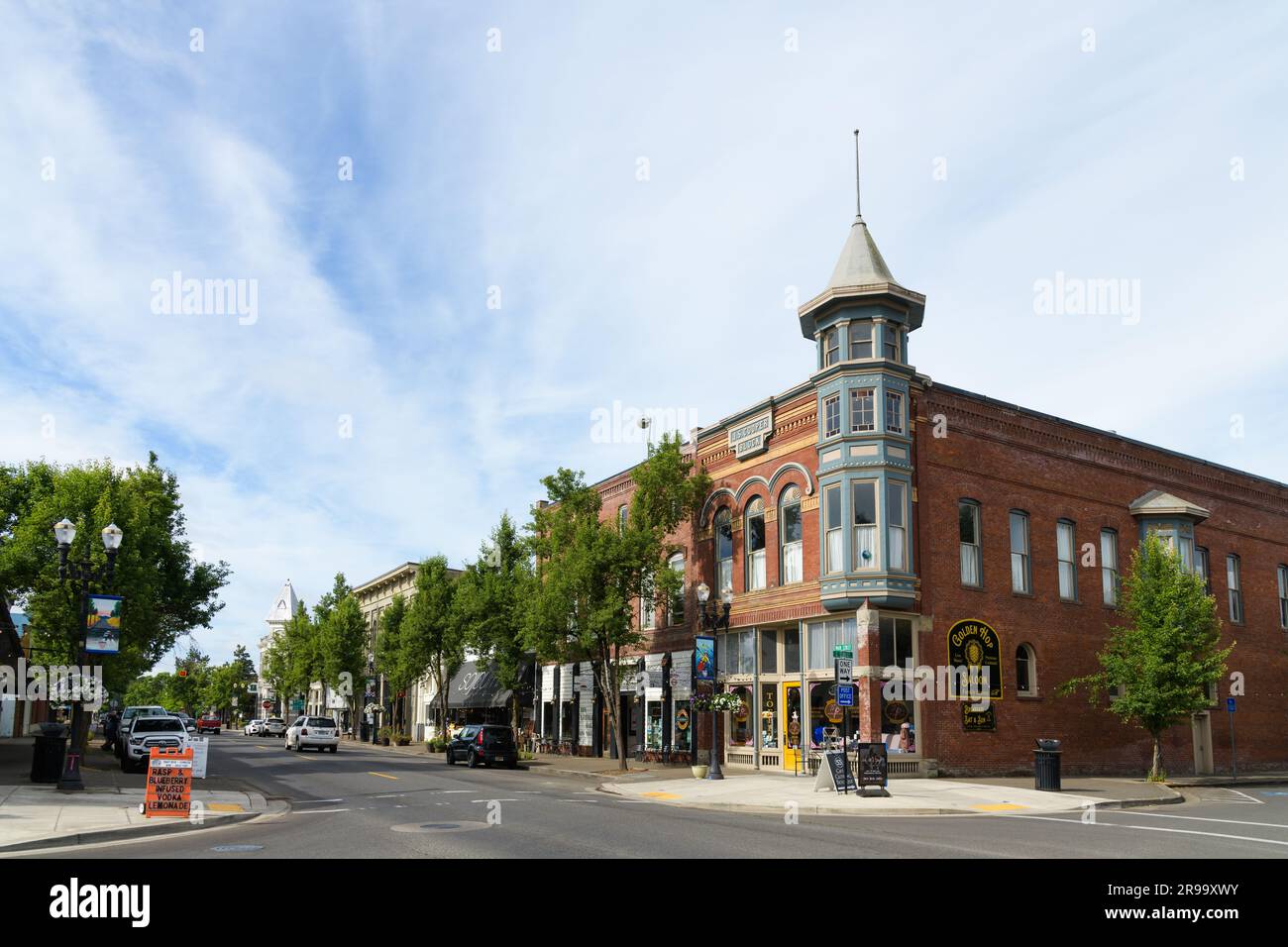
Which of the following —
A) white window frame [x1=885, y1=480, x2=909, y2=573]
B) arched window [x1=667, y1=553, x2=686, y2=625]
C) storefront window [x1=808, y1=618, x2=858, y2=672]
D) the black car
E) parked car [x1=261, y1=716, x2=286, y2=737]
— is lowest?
parked car [x1=261, y1=716, x2=286, y2=737]

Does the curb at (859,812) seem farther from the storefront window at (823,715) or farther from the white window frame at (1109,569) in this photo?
the white window frame at (1109,569)

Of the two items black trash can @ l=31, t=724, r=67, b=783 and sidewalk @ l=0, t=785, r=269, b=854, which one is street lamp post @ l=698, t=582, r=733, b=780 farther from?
black trash can @ l=31, t=724, r=67, b=783

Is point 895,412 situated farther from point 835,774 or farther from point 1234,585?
point 1234,585

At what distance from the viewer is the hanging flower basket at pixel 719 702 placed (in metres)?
29.9

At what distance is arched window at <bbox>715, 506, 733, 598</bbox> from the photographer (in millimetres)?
35000

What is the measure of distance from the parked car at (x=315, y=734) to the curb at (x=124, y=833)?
3140 centimetres

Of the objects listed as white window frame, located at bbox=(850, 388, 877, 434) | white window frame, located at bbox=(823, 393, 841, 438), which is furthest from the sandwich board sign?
white window frame, located at bbox=(823, 393, 841, 438)

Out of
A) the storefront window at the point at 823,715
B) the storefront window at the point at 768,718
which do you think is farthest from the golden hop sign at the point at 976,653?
the storefront window at the point at 768,718

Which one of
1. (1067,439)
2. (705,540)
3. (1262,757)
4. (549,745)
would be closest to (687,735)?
(705,540)

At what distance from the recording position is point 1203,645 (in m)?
30.5

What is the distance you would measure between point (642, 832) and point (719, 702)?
1633 centimetres

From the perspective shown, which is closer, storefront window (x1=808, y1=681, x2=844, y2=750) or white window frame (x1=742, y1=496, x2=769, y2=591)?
storefront window (x1=808, y1=681, x2=844, y2=750)

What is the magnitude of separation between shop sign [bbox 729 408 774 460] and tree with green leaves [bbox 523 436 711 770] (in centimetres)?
210

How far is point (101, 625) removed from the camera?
24.1 metres
